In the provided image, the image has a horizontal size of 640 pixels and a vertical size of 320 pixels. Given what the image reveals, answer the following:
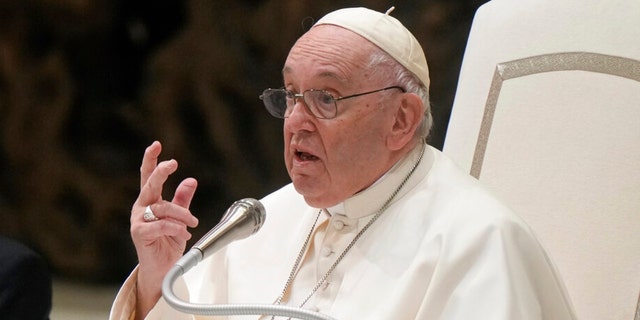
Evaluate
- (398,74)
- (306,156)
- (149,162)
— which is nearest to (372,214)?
(306,156)

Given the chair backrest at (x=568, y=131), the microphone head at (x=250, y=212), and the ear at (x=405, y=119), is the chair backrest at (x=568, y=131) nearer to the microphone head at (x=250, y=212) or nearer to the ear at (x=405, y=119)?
the ear at (x=405, y=119)

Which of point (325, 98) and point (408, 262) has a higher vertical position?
point (325, 98)

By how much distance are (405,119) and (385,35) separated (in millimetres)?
216

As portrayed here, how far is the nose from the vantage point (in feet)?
9.10

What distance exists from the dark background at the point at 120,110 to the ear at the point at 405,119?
1812 mm

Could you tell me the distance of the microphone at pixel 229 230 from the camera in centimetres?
236

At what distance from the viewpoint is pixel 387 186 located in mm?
2881

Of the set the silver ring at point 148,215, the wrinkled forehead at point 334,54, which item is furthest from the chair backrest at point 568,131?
the silver ring at point 148,215

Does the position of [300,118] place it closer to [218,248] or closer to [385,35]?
[385,35]

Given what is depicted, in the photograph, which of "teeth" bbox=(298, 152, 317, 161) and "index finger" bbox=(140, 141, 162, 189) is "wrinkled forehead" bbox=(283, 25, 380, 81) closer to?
"teeth" bbox=(298, 152, 317, 161)

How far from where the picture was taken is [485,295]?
2.51m

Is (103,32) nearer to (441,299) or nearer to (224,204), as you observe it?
(224,204)

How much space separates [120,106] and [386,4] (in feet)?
4.10

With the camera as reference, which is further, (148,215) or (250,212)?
(148,215)
